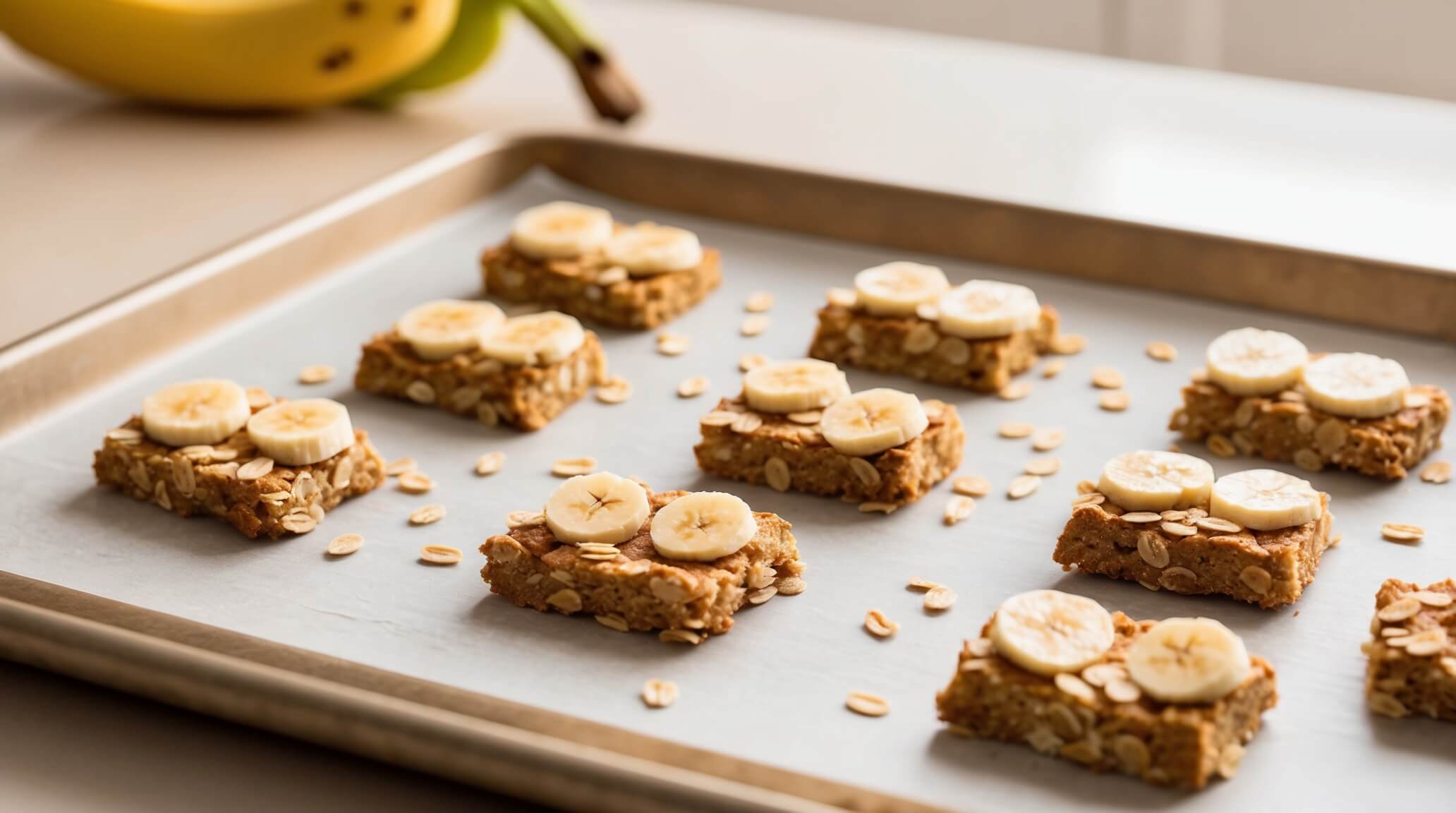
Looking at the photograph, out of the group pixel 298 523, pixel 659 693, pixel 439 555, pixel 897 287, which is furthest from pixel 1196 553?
pixel 298 523

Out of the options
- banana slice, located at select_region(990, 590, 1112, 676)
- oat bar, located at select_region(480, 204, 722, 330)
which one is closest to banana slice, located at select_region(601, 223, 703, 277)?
oat bar, located at select_region(480, 204, 722, 330)

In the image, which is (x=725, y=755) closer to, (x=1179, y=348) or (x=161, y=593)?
(x=161, y=593)

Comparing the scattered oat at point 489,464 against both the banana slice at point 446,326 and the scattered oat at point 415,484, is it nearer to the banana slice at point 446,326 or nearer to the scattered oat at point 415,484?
the scattered oat at point 415,484

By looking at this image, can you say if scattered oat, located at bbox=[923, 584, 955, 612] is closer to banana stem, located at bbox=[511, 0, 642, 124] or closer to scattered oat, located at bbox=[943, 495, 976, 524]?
scattered oat, located at bbox=[943, 495, 976, 524]

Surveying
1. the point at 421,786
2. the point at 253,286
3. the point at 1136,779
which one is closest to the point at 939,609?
the point at 1136,779

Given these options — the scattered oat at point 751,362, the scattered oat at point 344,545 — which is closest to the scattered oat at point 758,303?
the scattered oat at point 751,362

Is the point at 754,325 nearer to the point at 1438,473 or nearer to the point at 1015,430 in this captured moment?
the point at 1015,430
